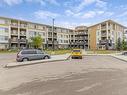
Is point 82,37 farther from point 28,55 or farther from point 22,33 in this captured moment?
point 28,55

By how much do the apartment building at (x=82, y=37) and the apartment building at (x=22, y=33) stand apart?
420 inches

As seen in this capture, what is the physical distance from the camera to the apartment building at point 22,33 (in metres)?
63.6

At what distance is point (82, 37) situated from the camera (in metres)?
94.1

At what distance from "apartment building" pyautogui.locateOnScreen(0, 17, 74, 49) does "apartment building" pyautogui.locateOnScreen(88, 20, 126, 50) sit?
55.5ft

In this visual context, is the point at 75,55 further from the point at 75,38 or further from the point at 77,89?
the point at 75,38

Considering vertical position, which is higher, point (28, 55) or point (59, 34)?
point (59, 34)

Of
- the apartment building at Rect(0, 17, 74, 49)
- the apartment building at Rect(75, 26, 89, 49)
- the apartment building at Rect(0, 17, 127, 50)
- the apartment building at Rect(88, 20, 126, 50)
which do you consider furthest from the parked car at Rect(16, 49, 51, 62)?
the apartment building at Rect(75, 26, 89, 49)

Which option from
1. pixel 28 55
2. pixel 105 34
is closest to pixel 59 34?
pixel 105 34

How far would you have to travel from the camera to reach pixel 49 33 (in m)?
84.2

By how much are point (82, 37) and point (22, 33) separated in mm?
36073

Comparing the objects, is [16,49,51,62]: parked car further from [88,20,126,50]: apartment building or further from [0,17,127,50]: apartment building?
[88,20,126,50]: apartment building

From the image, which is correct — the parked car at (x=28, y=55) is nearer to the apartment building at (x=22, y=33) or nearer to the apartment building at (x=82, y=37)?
the apartment building at (x=22, y=33)

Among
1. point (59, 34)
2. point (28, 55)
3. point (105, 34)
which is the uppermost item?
point (59, 34)

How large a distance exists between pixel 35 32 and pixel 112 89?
6946 centimetres
